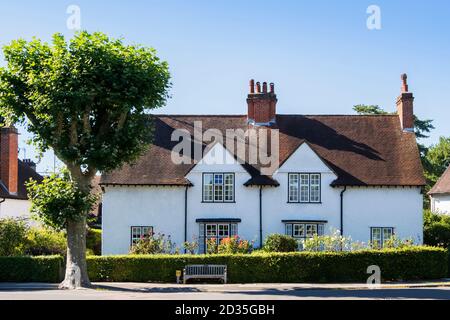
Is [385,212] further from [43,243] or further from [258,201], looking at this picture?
[43,243]

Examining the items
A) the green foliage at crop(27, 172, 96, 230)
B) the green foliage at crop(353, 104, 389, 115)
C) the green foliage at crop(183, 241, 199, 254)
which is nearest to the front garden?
the green foliage at crop(183, 241, 199, 254)

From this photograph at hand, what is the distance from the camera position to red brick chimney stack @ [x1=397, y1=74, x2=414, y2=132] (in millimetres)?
39625

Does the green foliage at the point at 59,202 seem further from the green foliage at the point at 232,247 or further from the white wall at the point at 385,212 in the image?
the white wall at the point at 385,212

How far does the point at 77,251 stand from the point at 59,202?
236 cm

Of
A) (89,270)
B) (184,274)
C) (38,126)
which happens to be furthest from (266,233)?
(38,126)

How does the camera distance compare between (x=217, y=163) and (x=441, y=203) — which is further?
(x=441, y=203)

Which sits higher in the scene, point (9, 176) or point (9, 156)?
point (9, 156)

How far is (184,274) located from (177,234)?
7.33 meters

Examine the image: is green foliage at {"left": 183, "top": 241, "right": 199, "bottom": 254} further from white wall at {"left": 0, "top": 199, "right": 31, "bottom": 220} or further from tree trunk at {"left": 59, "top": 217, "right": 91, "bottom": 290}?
white wall at {"left": 0, "top": 199, "right": 31, "bottom": 220}

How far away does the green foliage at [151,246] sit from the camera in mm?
33750

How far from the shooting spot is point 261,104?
1588 inches

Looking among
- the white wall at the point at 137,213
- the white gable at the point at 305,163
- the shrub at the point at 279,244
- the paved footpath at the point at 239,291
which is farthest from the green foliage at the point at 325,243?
the white wall at the point at 137,213

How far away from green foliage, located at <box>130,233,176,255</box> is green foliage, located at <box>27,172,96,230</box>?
771cm

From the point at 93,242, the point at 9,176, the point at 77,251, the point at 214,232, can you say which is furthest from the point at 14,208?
the point at 77,251
